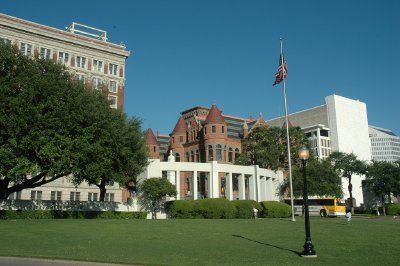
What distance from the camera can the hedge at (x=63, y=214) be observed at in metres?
34.9

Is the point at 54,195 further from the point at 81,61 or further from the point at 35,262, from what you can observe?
the point at 35,262

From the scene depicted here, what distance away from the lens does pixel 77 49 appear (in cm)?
7362

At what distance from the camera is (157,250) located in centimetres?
1606

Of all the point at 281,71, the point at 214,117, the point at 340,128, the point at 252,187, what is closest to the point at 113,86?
the point at 214,117

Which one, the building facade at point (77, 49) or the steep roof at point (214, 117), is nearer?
the building facade at point (77, 49)

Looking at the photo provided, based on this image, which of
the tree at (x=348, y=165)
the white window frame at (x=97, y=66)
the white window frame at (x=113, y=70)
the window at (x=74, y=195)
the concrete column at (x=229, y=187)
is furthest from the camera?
the tree at (x=348, y=165)

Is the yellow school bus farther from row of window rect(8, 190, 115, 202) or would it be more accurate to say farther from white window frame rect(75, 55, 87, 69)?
white window frame rect(75, 55, 87, 69)

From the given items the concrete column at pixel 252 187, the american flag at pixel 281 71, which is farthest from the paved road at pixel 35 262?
the concrete column at pixel 252 187

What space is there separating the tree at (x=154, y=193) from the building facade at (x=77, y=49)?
24.0 metres

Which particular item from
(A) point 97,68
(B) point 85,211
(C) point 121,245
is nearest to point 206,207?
(B) point 85,211

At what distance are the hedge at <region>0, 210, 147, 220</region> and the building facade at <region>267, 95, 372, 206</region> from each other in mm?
93183

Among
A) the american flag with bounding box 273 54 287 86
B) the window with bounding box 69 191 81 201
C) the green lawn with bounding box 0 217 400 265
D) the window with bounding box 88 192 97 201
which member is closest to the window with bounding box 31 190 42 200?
the window with bounding box 69 191 81 201

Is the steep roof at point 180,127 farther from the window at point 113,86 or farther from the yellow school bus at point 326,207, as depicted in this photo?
the yellow school bus at point 326,207

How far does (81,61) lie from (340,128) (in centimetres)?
8791
